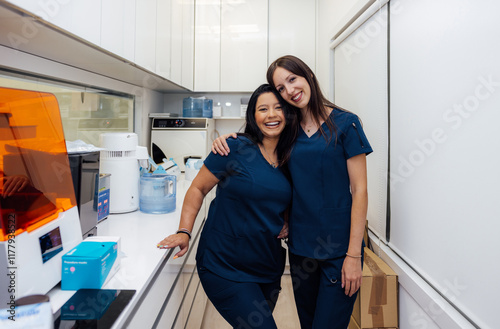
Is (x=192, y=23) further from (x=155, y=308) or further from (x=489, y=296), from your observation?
(x=489, y=296)

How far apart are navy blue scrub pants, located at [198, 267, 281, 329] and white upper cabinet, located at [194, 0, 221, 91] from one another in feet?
7.73

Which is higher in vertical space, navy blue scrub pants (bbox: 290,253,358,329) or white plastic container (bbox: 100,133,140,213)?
white plastic container (bbox: 100,133,140,213)

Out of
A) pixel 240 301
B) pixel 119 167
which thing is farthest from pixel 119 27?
pixel 240 301

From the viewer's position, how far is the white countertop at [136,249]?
2.73 feet

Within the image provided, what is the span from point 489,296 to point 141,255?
1.19 m

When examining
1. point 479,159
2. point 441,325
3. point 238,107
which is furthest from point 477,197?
point 238,107

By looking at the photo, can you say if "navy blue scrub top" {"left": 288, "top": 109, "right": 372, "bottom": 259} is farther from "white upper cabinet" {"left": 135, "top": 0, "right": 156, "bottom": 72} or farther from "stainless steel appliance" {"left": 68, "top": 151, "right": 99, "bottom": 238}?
"white upper cabinet" {"left": 135, "top": 0, "right": 156, "bottom": 72}

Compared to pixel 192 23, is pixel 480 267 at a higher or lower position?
lower

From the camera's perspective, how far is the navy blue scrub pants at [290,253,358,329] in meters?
1.24

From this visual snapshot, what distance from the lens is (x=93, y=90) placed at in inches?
79.9

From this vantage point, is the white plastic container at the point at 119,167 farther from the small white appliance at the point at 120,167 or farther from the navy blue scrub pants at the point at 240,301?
the navy blue scrub pants at the point at 240,301

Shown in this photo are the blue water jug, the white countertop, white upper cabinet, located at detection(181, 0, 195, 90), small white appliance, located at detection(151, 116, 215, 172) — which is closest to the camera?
the white countertop

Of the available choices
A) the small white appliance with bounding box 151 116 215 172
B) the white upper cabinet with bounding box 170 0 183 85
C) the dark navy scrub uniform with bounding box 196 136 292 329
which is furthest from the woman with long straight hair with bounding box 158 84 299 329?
the small white appliance with bounding box 151 116 215 172

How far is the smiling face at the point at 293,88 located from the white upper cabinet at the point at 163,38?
110cm
